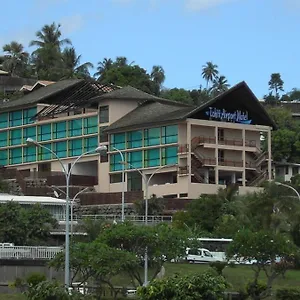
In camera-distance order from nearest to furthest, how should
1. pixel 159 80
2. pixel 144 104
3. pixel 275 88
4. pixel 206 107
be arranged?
pixel 206 107, pixel 144 104, pixel 159 80, pixel 275 88

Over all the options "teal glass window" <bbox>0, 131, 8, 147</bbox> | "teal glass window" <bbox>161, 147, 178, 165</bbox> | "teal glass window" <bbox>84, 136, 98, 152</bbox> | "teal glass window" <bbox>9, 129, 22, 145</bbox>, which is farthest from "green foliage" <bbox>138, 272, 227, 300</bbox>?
"teal glass window" <bbox>0, 131, 8, 147</bbox>

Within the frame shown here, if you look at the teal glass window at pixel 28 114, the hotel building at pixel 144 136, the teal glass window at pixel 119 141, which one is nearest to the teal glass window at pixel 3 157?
the hotel building at pixel 144 136

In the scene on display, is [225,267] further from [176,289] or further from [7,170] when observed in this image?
[7,170]

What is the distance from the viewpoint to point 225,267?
56094 millimetres

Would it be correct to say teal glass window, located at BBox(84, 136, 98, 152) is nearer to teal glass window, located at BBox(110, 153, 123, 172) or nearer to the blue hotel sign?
teal glass window, located at BBox(110, 153, 123, 172)

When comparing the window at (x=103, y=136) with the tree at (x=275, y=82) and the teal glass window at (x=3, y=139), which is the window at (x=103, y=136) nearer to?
the teal glass window at (x=3, y=139)

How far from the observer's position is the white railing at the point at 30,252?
5344 centimetres

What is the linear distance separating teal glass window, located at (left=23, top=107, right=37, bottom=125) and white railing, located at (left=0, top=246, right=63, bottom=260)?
1867 inches

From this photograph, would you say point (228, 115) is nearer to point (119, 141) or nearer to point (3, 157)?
point (119, 141)

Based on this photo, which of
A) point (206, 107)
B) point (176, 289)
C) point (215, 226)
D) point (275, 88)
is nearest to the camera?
point (176, 289)

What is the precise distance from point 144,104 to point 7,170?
15.4 m

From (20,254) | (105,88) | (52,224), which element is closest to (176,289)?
(20,254)

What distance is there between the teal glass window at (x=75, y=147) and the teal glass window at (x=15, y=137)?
6808mm

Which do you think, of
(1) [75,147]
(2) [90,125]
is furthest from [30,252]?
(1) [75,147]
